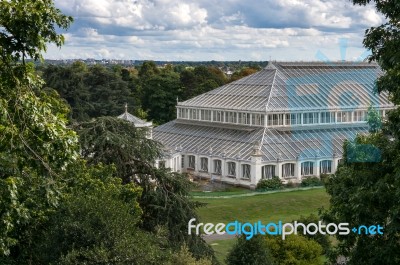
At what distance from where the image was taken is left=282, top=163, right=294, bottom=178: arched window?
46719 mm

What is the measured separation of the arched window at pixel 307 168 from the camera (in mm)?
47281

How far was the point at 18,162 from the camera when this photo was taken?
40.0ft

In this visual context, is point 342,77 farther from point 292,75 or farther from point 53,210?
point 53,210

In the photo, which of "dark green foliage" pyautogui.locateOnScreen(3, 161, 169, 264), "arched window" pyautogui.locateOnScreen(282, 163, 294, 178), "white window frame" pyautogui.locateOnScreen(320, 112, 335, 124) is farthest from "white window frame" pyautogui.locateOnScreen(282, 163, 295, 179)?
"dark green foliage" pyautogui.locateOnScreen(3, 161, 169, 264)

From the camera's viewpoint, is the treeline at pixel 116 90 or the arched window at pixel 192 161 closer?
the arched window at pixel 192 161

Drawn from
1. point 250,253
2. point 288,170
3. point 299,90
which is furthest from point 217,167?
point 250,253

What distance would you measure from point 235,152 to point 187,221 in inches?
1011

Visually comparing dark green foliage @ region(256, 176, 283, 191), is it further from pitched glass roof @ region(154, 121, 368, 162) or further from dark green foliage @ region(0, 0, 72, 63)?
dark green foliage @ region(0, 0, 72, 63)

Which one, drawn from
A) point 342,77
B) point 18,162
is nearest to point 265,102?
point 342,77

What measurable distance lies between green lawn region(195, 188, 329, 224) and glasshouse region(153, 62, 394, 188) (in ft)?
14.1

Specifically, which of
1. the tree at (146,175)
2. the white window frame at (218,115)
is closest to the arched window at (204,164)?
the white window frame at (218,115)

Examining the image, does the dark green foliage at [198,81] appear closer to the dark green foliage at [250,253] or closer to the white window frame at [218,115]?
the white window frame at [218,115]

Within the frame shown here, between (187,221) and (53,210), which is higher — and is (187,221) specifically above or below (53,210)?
below

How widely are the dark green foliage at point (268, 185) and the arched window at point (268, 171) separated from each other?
1.00 m
